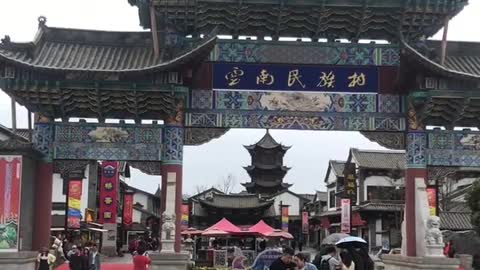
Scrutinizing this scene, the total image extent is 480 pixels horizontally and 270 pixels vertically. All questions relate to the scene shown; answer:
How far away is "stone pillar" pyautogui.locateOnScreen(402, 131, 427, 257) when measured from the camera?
16.2 metres

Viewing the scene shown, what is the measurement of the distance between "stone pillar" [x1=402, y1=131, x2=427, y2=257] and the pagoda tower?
5133 centimetres

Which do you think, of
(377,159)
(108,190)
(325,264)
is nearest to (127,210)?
(108,190)

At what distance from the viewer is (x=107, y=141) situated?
52.8 ft

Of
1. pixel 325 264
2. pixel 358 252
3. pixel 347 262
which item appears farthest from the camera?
pixel 325 264

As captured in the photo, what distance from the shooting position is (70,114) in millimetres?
16375

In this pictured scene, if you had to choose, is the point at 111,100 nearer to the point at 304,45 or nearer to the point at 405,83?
the point at 304,45

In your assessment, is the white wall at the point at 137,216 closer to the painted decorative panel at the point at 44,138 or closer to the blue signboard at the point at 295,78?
the painted decorative panel at the point at 44,138

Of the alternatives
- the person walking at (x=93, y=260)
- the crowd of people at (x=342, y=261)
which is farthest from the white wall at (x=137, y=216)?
the crowd of people at (x=342, y=261)

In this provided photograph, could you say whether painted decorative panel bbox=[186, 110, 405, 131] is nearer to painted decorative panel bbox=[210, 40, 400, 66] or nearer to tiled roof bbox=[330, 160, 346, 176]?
painted decorative panel bbox=[210, 40, 400, 66]

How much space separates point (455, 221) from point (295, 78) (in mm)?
29414

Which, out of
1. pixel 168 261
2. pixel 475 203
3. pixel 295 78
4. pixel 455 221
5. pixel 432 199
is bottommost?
pixel 168 261

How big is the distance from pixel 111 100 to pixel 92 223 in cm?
3115

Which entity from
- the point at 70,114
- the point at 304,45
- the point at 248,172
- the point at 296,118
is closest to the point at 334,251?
the point at 296,118

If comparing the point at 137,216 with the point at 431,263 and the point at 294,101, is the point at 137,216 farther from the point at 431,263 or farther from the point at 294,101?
the point at 431,263
